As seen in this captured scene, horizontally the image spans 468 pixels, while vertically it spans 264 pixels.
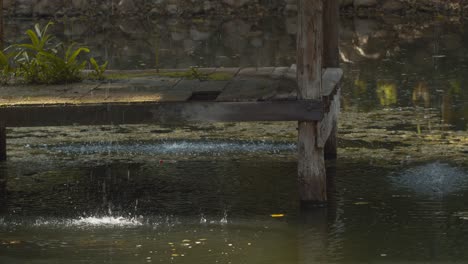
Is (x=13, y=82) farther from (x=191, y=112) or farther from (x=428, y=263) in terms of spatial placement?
(x=428, y=263)

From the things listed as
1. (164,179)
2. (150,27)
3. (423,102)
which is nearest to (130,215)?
(164,179)

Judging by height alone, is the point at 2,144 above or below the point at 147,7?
below

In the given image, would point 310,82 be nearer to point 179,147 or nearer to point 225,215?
point 225,215

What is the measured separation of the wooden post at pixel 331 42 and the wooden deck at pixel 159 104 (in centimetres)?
129

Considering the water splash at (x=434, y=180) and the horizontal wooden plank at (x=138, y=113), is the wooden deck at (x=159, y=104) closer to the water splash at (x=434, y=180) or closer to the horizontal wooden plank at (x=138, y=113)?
the horizontal wooden plank at (x=138, y=113)

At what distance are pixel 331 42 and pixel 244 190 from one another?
2276 mm

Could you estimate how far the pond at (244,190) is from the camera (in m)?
8.52

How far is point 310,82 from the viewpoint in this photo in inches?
376

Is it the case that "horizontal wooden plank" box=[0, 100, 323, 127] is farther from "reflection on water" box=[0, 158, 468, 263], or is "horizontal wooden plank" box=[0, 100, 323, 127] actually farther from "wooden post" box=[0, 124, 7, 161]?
"wooden post" box=[0, 124, 7, 161]

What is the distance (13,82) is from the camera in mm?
10781

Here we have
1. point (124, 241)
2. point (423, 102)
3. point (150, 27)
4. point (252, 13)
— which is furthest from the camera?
point (252, 13)

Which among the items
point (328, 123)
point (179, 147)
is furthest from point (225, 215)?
point (179, 147)

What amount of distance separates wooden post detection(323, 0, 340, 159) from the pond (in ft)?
0.67

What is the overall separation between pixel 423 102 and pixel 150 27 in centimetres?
1486
